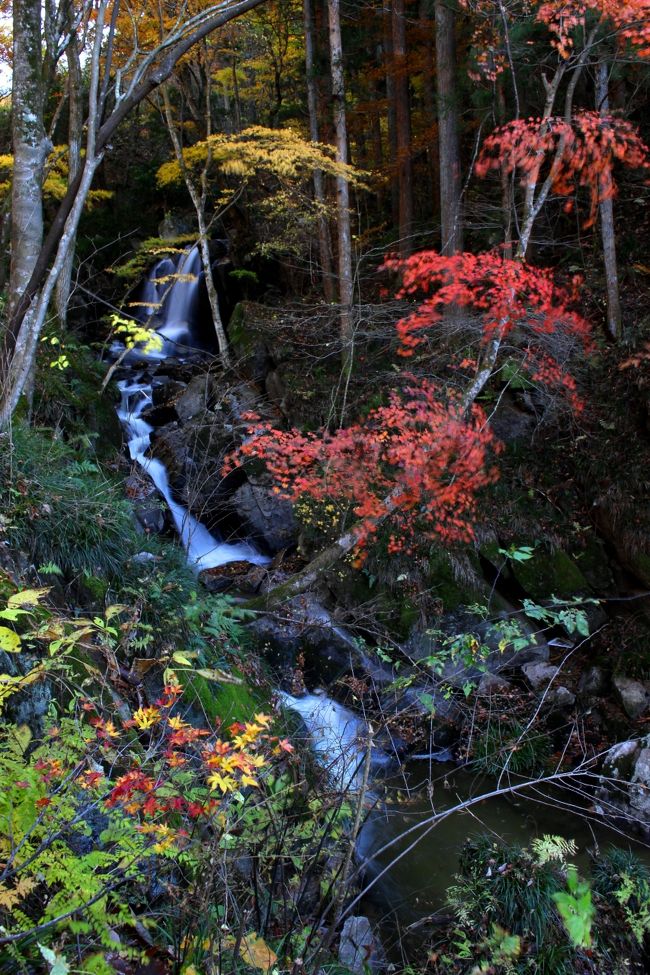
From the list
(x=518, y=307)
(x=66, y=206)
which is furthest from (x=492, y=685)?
(x=66, y=206)

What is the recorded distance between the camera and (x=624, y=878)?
12.4ft

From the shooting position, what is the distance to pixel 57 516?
5043 mm

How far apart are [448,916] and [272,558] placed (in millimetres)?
6305

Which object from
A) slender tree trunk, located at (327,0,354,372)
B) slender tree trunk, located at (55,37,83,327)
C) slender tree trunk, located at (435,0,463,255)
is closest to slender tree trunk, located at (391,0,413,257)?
slender tree trunk, located at (435,0,463,255)

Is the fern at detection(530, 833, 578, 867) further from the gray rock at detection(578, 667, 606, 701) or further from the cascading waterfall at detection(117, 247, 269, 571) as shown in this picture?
the cascading waterfall at detection(117, 247, 269, 571)

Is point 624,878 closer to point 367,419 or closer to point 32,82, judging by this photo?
point 367,419

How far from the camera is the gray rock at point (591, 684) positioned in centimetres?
708

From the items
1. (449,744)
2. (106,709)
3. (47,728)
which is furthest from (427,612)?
(47,728)

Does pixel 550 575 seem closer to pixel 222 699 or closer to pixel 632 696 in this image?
pixel 632 696

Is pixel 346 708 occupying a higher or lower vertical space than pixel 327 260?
lower

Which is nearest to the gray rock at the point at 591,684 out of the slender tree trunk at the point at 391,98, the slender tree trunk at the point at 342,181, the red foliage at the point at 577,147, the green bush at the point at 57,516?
the green bush at the point at 57,516

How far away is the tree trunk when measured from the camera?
5.40 metres

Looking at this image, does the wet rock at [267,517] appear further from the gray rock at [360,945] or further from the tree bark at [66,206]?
the gray rock at [360,945]

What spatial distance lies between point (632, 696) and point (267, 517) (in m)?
5.64
